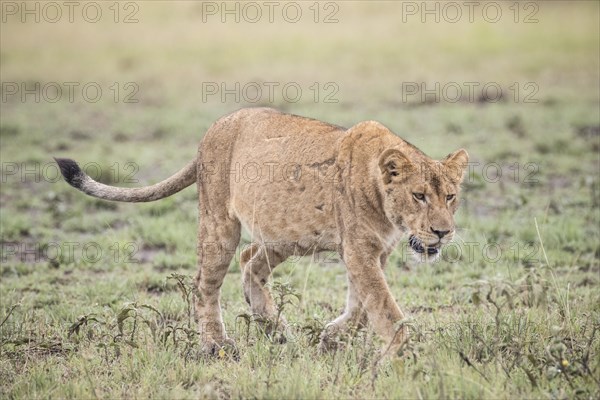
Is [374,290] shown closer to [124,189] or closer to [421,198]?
[421,198]

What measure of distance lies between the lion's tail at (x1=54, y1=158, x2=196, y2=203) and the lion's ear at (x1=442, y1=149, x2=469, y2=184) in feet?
5.34

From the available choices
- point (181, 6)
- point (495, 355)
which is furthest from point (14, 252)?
point (181, 6)

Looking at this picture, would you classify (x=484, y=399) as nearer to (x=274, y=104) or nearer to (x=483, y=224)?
(x=483, y=224)

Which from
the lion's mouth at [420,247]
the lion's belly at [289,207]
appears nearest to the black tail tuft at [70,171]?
the lion's belly at [289,207]

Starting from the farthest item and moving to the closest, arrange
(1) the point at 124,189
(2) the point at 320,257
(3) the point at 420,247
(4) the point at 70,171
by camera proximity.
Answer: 1. (2) the point at 320,257
2. (1) the point at 124,189
3. (4) the point at 70,171
4. (3) the point at 420,247

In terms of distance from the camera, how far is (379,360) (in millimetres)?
4160

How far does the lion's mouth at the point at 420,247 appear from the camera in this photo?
173 inches

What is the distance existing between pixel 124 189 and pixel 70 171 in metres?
0.35

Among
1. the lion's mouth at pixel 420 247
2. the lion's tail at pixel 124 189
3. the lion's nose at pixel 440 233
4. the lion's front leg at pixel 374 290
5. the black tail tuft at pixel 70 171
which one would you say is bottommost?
the lion's front leg at pixel 374 290

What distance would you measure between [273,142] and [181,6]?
686 inches

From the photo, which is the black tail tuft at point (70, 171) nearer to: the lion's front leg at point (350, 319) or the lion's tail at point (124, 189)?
the lion's tail at point (124, 189)

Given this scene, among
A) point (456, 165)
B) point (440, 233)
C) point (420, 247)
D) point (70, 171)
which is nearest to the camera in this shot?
point (440, 233)

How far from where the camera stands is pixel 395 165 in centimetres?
444

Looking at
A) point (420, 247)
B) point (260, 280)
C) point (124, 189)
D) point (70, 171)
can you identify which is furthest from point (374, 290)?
point (70, 171)
